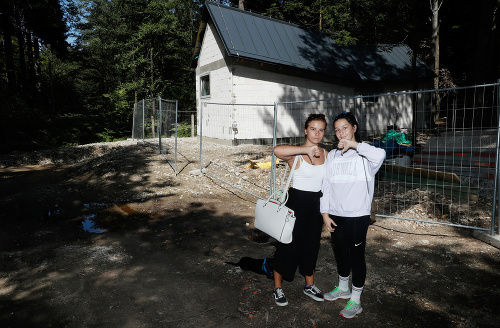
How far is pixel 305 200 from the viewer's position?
3.05 m

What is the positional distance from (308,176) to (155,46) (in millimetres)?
25868

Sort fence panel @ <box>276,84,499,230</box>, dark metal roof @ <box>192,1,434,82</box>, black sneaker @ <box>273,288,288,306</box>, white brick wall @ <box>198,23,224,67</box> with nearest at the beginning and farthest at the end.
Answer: black sneaker @ <box>273,288,288,306</box>, fence panel @ <box>276,84,499,230</box>, dark metal roof @ <box>192,1,434,82</box>, white brick wall @ <box>198,23,224,67</box>

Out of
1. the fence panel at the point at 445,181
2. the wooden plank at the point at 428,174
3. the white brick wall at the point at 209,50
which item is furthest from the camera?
the white brick wall at the point at 209,50

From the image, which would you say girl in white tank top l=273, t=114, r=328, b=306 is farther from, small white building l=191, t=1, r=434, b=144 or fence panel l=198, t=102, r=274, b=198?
small white building l=191, t=1, r=434, b=144

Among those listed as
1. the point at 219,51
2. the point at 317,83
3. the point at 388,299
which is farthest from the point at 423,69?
the point at 388,299

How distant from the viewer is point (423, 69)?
64.3 feet

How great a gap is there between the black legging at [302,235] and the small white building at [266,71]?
10.8 meters

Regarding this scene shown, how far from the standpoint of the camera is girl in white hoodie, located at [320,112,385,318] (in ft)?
9.31

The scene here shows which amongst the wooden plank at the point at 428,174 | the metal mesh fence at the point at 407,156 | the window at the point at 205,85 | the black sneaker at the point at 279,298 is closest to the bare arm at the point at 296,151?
the black sneaker at the point at 279,298

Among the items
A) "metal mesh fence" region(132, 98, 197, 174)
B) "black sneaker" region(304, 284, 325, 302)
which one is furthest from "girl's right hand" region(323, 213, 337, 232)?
"metal mesh fence" region(132, 98, 197, 174)

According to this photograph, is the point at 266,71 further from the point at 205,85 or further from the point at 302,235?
the point at 302,235

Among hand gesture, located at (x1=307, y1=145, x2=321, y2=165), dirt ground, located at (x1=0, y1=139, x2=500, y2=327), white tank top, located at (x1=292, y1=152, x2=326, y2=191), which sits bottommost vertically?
dirt ground, located at (x1=0, y1=139, x2=500, y2=327)

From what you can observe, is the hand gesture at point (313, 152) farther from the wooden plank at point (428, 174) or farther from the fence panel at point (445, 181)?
the wooden plank at point (428, 174)

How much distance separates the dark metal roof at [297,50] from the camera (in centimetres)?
1420
